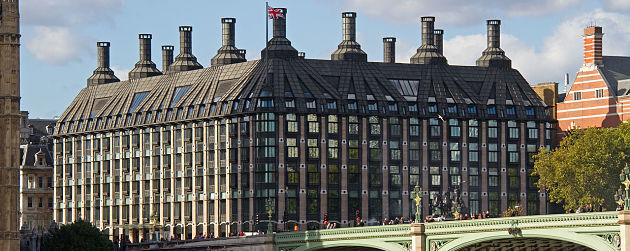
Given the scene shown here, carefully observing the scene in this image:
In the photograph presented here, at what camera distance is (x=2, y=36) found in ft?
557

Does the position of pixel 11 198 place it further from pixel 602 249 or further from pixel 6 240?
pixel 602 249

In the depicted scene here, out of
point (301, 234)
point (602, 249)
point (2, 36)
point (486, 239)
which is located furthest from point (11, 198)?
point (602, 249)

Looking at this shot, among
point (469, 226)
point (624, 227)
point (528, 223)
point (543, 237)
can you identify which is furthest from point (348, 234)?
point (624, 227)

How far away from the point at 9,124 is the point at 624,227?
181 feet

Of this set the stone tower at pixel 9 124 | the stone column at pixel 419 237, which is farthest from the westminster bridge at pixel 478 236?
the stone tower at pixel 9 124

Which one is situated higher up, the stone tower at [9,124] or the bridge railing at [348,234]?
the stone tower at [9,124]

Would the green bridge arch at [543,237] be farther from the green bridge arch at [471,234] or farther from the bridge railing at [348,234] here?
the bridge railing at [348,234]

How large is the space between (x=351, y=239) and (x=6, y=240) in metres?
30.7

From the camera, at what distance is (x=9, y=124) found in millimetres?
169000

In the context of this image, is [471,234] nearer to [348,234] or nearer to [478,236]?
[478,236]

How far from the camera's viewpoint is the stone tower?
554 ft

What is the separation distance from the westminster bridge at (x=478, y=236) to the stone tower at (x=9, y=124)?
94.3 feet

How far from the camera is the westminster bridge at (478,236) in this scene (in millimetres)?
147000

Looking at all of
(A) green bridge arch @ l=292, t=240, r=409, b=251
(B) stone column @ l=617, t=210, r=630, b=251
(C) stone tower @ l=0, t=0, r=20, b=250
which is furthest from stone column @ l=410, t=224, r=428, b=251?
(C) stone tower @ l=0, t=0, r=20, b=250
